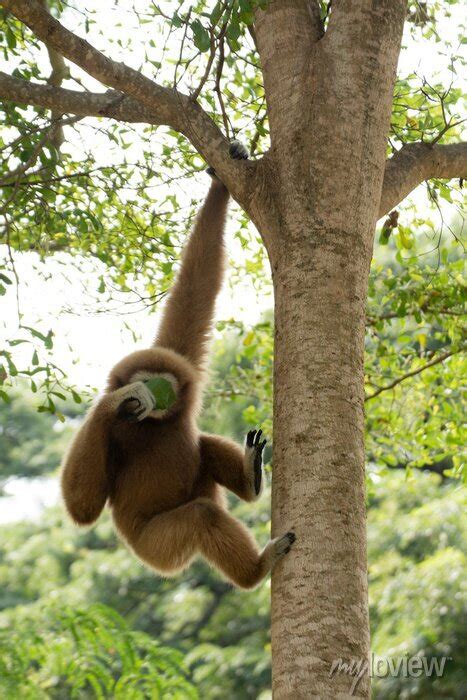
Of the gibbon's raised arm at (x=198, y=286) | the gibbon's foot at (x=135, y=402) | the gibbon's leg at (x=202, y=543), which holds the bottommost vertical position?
the gibbon's leg at (x=202, y=543)

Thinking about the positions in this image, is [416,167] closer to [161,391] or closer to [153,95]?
[153,95]

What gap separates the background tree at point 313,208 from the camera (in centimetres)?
246

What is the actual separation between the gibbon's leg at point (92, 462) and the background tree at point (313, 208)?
46 centimetres

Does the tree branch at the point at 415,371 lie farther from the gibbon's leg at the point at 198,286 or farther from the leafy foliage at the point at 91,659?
the leafy foliage at the point at 91,659

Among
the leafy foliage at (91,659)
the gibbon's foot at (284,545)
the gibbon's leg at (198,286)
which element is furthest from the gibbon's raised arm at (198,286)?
the gibbon's foot at (284,545)

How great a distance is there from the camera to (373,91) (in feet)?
10.4

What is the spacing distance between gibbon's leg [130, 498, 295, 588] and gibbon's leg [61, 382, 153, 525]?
0.31m

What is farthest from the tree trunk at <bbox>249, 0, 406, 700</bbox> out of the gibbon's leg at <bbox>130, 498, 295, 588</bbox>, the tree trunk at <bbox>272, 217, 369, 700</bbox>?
the gibbon's leg at <bbox>130, 498, 295, 588</bbox>

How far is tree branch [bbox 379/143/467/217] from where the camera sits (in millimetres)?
3434

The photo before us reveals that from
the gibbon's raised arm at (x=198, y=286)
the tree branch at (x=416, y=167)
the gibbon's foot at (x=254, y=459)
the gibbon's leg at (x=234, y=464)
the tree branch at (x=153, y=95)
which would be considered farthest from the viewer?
the gibbon's raised arm at (x=198, y=286)

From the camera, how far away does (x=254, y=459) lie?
401cm

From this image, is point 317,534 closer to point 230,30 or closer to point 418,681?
point 230,30

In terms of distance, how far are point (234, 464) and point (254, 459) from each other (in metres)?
0.39

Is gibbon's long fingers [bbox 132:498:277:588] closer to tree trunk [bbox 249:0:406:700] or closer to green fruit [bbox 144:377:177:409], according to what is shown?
green fruit [bbox 144:377:177:409]
